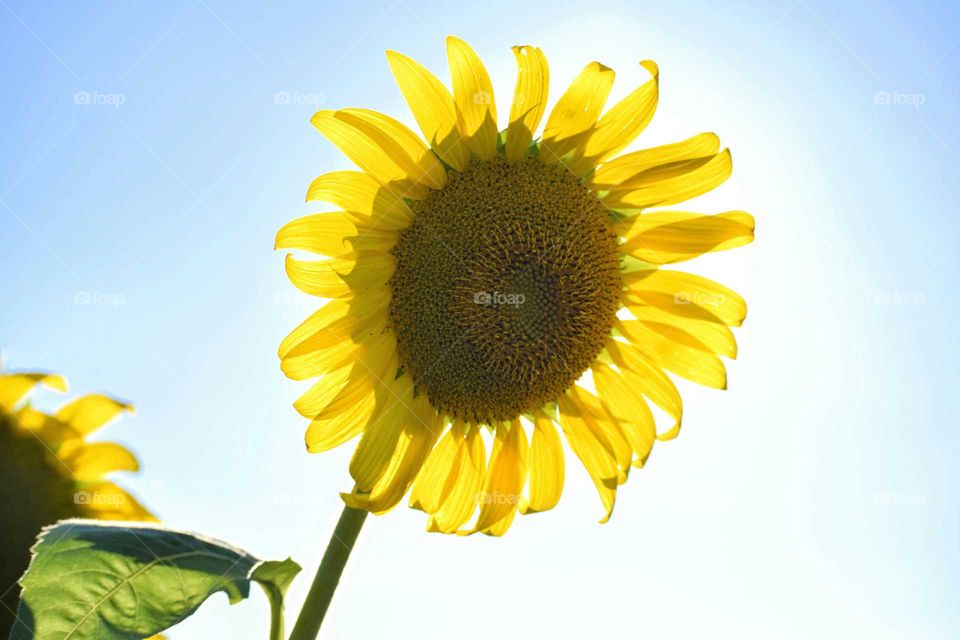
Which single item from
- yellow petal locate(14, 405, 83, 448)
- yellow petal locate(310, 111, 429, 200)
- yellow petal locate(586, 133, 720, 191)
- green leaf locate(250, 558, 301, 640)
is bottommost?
green leaf locate(250, 558, 301, 640)

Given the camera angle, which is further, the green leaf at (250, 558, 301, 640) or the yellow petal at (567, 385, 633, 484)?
the yellow petal at (567, 385, 633, 484)

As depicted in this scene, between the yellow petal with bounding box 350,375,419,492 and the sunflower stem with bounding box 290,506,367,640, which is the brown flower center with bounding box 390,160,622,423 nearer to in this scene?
the yellow petal with bounding box 350,375,419,492

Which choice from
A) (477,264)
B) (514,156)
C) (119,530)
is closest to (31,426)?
(119,530)

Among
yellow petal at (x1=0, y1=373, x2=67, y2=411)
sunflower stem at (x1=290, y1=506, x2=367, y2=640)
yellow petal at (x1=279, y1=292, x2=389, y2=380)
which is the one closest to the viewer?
sunflower stem at (x1=290, y1=506, x2=367, y2=640)

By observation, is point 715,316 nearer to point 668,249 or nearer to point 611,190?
point 668,249

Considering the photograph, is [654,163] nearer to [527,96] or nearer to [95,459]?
[527,96]

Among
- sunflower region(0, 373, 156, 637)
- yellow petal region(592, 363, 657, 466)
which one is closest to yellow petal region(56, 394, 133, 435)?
sunflower region(0, 373, 156, 637)

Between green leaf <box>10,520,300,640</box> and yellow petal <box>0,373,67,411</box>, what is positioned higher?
yellow petal <box>0,373,67,411</box>
